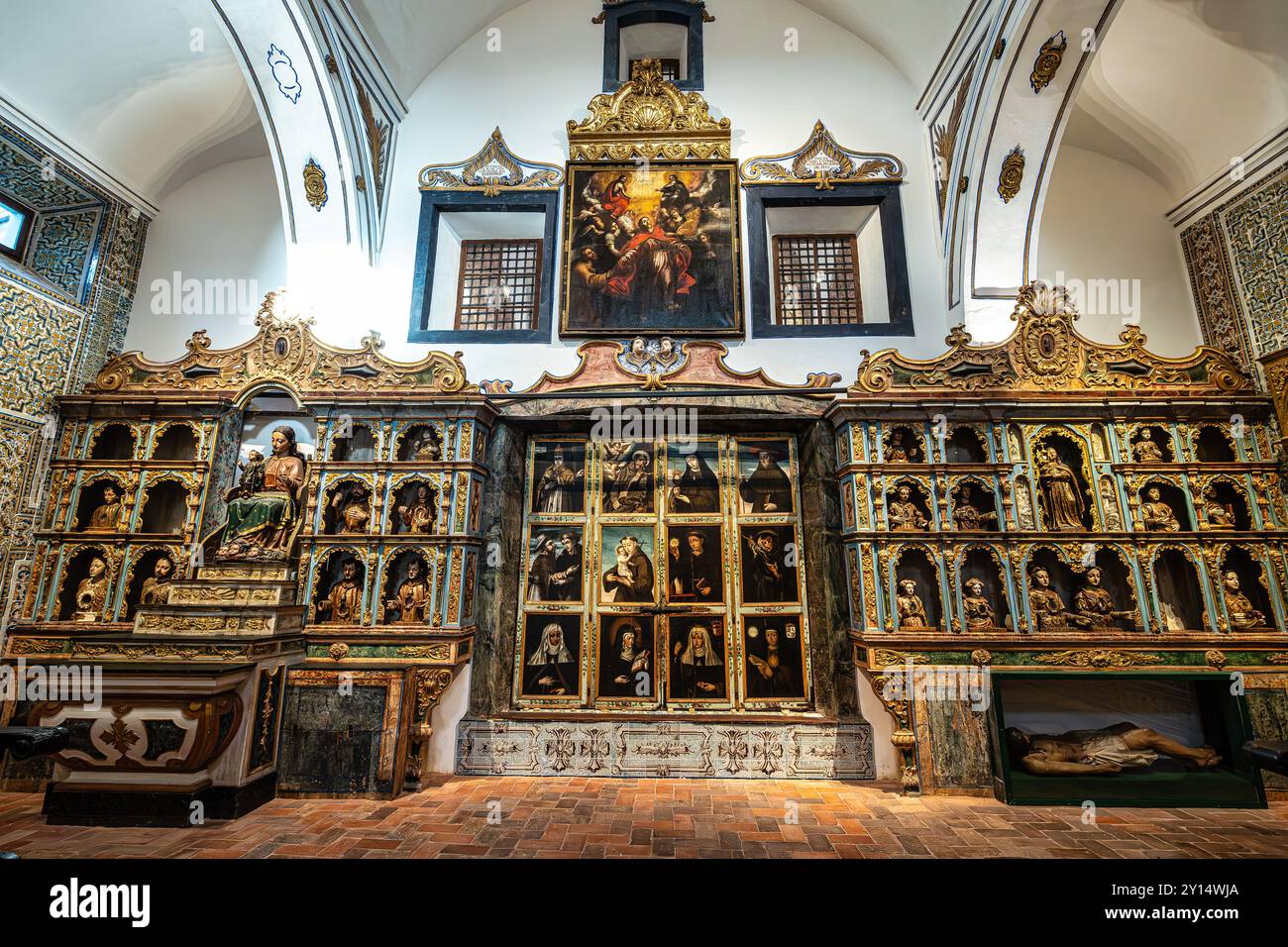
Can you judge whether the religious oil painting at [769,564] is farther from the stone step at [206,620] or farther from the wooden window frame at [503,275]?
the stone step at [206,620]

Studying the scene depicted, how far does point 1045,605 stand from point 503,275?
7948mm

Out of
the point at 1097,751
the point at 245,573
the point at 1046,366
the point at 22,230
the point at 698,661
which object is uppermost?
the point at 22,230

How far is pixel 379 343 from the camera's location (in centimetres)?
685

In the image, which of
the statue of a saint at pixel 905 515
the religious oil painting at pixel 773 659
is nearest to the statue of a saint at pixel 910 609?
the statue of a saint at pixel 905 515

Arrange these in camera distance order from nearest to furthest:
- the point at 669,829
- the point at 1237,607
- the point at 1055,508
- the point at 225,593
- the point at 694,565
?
1. the point at 669,829
2. the point at 225,593
3. the point at 1237,607
4. the point at 1055,508
5. the point at 694,565

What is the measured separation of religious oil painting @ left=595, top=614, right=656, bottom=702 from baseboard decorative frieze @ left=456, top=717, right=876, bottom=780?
395mm

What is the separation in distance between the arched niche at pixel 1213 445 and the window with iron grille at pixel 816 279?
13.2ft

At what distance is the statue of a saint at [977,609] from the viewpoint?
5.94 metres

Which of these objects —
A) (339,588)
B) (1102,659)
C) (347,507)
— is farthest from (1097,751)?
(347,507)

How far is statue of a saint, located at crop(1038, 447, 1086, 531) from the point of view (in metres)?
6.16

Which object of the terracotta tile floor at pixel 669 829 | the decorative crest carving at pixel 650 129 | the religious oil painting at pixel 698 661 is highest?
the decorative crest carving at pixel 650 129

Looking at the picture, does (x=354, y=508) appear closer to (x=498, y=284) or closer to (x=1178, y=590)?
(x=498, y=284)

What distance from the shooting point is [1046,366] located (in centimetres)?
648

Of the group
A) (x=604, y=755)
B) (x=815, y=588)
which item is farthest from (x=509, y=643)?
(x=815, y=588)
